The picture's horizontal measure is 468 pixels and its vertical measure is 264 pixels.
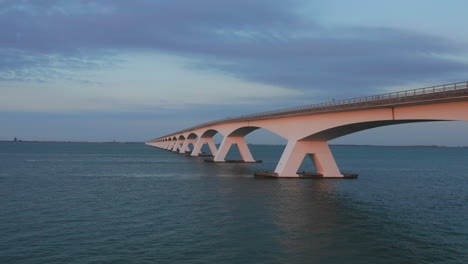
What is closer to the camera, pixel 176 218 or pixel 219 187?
pixel 176 218

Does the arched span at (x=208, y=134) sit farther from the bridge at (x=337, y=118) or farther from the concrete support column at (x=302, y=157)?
the concrete support column at (x=302, y=157)

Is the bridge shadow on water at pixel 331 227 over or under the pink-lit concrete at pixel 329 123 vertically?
under

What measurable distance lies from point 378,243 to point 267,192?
59.1 ft

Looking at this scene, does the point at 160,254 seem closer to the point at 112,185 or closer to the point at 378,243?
the point at 378,243

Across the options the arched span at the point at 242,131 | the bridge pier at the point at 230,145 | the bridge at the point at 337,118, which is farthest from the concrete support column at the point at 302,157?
the bridge pier at the point at 230,145

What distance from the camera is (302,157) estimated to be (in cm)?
4859

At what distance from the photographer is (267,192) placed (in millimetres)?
37969

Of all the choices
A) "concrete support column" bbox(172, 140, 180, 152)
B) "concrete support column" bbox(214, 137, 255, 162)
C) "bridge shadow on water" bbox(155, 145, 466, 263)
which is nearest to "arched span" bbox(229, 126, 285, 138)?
"concrete support column" bbox(214, 137, 255, 162)

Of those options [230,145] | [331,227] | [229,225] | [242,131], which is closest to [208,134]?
[230,145]

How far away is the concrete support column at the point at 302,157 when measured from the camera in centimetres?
4812

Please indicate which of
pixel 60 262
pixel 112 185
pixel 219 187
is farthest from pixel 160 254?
pixel 112 185

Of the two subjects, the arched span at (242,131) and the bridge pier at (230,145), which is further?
the bridge pier at (230,145)

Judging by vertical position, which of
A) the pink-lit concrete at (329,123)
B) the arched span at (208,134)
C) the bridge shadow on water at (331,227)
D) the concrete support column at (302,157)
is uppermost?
the arched span at (208,134)

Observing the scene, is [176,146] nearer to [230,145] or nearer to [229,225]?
[230,145]
